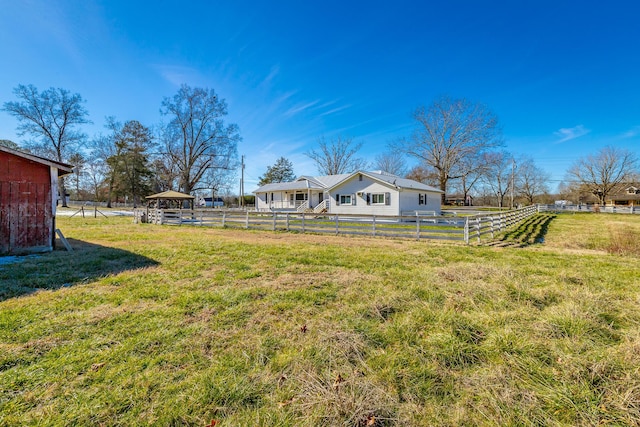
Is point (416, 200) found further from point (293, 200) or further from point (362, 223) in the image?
point (293, 200)

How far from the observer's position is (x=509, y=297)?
13.4 feet

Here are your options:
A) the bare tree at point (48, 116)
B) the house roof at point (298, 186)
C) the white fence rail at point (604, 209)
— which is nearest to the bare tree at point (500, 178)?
the white fence rail at point (604, 209)

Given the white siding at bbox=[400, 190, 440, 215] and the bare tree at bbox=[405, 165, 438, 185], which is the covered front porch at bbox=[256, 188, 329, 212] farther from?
the bare tree at bbox=[405, 165, 438, 185]

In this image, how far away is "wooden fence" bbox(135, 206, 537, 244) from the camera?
35.0ft

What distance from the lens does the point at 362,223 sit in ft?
40.3

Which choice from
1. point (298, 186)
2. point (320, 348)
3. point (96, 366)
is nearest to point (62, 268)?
point (96, 366)

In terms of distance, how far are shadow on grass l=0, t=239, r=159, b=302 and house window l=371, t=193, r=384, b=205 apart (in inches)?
654

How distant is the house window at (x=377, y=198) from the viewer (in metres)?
20.6

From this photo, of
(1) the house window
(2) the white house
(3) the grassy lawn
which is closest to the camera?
(3) the grassy lawn

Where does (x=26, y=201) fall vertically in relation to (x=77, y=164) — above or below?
A: below

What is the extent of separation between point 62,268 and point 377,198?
18.2m

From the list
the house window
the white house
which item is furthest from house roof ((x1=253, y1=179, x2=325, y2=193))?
the house window

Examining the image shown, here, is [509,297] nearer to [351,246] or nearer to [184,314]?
[184,314]

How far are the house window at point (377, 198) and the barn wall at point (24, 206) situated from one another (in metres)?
17.9
